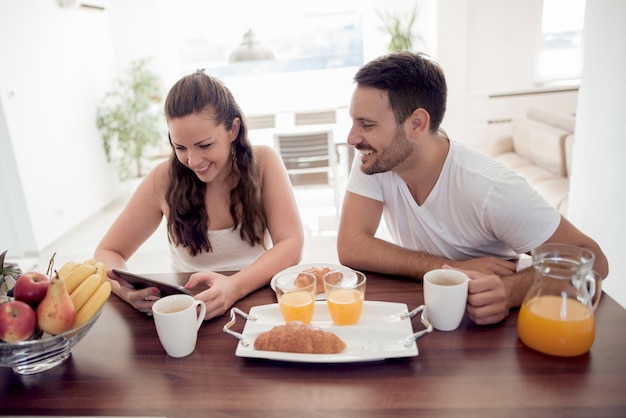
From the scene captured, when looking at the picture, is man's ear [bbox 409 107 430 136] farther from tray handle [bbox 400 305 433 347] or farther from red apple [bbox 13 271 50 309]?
red apple [bbox 13 271 50 309]

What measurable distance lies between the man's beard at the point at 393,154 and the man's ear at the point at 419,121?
4 centimetres

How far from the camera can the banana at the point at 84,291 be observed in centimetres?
92

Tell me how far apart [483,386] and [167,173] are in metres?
1.21

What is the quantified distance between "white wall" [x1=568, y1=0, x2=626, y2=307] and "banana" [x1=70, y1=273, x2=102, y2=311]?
197cm

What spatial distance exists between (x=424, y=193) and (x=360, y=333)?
2.00ft

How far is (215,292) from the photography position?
109cm

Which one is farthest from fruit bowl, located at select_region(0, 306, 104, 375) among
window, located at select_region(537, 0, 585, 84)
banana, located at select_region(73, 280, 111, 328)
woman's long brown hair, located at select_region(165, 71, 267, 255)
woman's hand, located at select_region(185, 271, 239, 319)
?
window, located at select_region(537, 0, 585, 84)

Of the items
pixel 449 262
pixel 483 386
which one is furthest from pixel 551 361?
pixel 449 262

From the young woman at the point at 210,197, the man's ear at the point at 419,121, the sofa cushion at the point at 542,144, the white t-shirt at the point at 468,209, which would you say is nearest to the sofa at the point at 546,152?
the sofa cushion at the point at 542,144

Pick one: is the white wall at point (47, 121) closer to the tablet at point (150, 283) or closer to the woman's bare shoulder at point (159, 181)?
the woman's bare shoulder at point (159, 181)

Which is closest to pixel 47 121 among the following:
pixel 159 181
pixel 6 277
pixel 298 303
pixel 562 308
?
pixel 159 181

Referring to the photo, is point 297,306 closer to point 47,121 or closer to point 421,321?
point 421,321

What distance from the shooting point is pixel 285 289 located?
1060mm

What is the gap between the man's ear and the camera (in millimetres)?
1340
